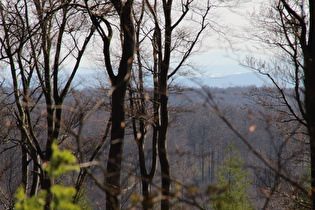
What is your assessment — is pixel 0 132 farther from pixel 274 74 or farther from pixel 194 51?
pixel 274 74

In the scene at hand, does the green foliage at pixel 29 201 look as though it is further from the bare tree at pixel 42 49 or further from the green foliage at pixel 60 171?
the bare tree at pixel 42 49

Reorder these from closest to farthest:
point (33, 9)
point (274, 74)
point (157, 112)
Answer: point (33, 9), point (274, 74), point (157, 112)

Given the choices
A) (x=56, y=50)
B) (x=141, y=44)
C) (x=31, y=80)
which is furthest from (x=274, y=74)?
(x=31, y=80)

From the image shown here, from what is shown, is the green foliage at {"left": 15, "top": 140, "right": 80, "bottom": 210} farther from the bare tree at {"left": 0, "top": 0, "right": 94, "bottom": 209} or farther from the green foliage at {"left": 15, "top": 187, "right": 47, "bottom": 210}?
the bare tree at {"left": 0, "top": 0, "right": 94, "bottom": 209}

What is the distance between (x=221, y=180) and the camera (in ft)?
75.7

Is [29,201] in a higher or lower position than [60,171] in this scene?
lower

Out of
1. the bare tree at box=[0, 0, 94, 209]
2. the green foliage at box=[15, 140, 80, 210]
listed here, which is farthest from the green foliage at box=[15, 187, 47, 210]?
the bare tree at box=[0, 0, 94, 209]

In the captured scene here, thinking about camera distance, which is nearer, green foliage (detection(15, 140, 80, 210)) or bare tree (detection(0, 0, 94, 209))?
green foliage (detection(15, 140, 80, 210))

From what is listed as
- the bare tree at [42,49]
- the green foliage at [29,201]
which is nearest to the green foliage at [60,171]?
the green foliage at [29,201]

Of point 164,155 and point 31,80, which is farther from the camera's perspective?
point 31,80

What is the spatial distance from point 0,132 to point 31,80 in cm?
196

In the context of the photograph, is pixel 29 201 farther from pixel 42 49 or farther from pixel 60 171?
pixel 42 49

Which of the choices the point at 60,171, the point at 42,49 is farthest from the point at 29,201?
the point at 42,49

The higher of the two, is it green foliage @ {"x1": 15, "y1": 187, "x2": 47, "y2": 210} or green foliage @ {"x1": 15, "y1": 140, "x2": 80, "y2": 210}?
green foliage @ {"x1": 15, "y1": 140, "x2": 80, "y2": 210}
